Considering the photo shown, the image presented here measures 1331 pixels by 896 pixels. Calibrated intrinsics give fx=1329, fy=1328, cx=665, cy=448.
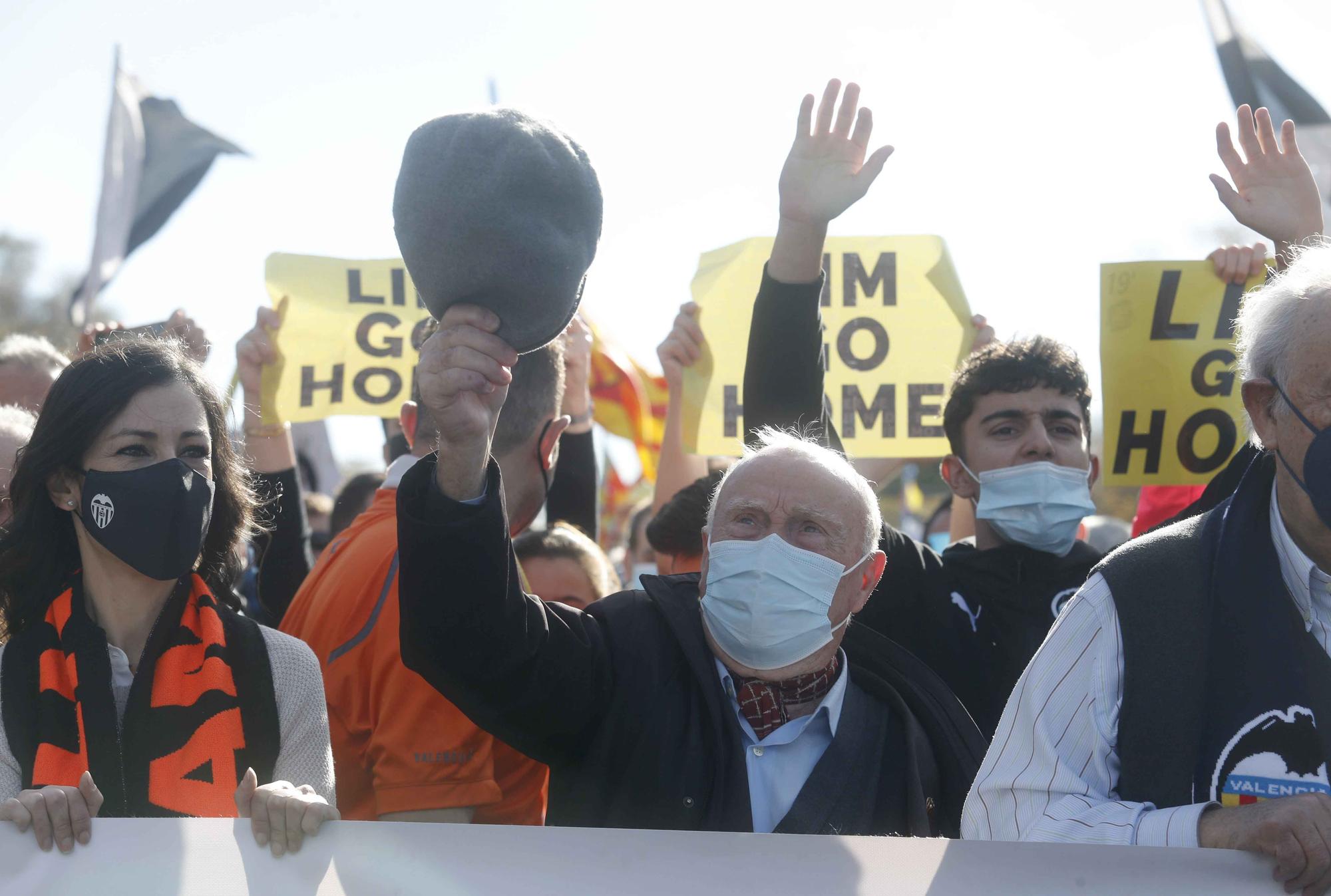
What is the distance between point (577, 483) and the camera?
4398 millimetres

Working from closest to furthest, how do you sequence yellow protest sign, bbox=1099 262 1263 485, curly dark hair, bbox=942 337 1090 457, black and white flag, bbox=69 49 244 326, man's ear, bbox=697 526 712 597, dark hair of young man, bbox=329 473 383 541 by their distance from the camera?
man's ear, bbox=697 526 712 597
curly dark hair, bbox=942 337 1090 457
yellow protest sign, bbox=1099 262 1263 485
dark hair of young man, bbox=329 473 383 541
black and white flag, bbox=69 49 244 326

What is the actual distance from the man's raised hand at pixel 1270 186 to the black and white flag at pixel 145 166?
5.41 meters

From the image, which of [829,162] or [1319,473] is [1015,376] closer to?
[829,162]

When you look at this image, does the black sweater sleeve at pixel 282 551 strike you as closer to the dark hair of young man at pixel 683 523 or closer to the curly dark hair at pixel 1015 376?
the dark hair of young man at pixel 683 523

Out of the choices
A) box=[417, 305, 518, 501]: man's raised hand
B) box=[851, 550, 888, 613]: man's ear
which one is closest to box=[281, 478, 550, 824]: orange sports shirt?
box=[417, 305, 518, 501]: man's raised hand

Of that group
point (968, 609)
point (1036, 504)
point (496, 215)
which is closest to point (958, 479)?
point (1036, 504)

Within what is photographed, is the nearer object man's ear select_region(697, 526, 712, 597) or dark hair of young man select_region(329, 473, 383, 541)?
man's ear select_region(697, 526, 712, 597)

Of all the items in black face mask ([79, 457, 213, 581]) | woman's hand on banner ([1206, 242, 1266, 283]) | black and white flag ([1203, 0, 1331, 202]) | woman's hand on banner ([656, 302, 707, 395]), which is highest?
black and white flag ([1203, 0, 1331, 202])

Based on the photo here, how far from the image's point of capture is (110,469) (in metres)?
2.67

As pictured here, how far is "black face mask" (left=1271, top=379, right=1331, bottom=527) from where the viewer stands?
2.02 metres

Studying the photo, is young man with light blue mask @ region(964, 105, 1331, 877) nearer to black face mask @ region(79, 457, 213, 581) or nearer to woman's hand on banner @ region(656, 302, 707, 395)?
black face mask @ region(79, 457, 213, 581)

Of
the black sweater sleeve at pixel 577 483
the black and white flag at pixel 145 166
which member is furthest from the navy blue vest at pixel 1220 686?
the black and white flag at pixel 145 166

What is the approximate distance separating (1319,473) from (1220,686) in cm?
36

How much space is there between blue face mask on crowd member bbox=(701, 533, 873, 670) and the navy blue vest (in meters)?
0.72
